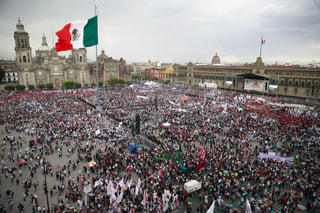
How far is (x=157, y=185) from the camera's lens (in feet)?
48.0

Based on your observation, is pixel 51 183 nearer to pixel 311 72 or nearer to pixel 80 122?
pixel 80 122

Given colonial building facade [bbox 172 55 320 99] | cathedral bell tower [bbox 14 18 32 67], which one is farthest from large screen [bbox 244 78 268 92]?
cathedral bell tower [bbox 14 18 32 67]

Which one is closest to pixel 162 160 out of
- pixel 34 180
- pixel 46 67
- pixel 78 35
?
pixel 34 180

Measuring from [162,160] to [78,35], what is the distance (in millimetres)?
17317

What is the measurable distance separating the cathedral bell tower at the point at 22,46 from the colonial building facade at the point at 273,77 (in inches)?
2482

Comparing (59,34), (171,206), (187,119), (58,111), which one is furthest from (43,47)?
(171,206)

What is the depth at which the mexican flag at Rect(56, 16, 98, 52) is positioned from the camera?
23.8 m

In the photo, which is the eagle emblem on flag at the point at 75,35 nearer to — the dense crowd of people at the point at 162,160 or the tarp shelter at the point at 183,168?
the dense crowd of people at the point at 162,160

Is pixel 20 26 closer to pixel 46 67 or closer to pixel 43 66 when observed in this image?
pixel 43 66

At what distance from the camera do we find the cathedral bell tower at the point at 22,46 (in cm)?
6619

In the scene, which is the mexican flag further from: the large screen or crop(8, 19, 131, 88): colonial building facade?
crop(8, 19, 131, 88): colonial building facade

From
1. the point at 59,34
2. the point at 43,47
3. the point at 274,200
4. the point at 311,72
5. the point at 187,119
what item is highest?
the point at 43,47

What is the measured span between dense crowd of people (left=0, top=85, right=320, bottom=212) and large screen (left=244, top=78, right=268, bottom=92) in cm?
2571

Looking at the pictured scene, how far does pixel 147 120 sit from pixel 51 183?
1616 centimetres
